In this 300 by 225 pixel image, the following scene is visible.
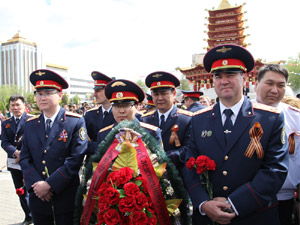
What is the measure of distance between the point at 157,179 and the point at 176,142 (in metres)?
1.38

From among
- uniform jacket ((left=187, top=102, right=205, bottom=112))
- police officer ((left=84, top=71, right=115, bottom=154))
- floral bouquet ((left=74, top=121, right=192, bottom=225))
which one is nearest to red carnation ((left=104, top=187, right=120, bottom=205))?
floral bouquet ((left=74, top=121, right=192, bottom=225))

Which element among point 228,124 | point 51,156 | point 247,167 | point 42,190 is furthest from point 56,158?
point 247,167

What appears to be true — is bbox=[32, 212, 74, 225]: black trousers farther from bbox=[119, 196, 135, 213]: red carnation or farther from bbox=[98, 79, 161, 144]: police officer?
bbox=[119, 196, 135, 213]: red carnation

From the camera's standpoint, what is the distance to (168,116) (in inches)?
141

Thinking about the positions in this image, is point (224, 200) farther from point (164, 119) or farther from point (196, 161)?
point (164, 119)

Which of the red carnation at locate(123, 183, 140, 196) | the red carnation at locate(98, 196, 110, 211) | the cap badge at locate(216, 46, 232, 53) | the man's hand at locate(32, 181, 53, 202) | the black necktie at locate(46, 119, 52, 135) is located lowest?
the man's hand at locate(32, 181, 53, 202)

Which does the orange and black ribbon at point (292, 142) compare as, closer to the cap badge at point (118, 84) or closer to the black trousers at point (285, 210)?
the black trousers at point (285, 210)

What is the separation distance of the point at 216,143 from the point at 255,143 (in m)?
0.31

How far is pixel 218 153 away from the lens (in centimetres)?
210

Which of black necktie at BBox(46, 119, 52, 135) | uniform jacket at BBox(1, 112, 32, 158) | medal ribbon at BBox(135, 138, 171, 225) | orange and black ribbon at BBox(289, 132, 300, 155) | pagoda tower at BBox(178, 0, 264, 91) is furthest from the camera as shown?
pagoda tower at BBox(178, 0, 264, 91)

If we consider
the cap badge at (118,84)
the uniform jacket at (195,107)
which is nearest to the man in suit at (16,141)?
the cap badge at (118,84)

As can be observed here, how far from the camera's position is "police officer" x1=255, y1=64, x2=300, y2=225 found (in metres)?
2.48

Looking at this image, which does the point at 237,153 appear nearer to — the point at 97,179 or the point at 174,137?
the point at 97,179

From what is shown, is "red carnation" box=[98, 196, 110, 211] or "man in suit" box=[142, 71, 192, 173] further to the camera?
"man in suit" box=[142, 71, 192, 173]
